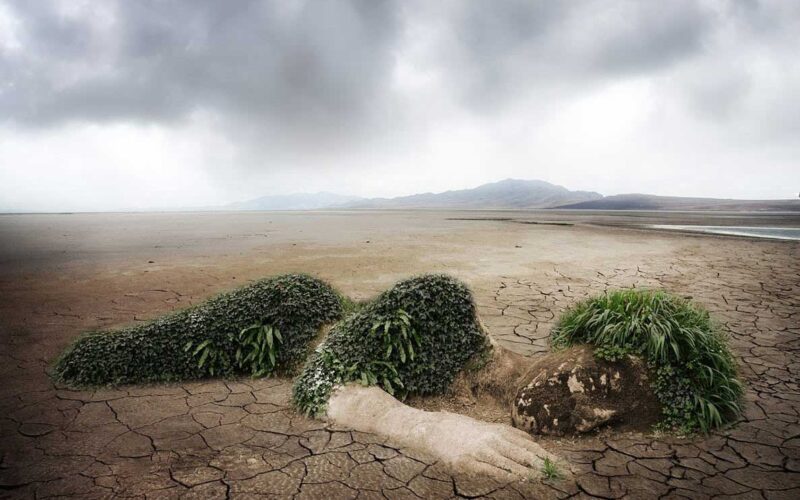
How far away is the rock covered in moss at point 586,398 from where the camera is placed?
413 cm

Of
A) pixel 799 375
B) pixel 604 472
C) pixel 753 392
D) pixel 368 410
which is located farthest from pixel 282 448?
pixel 799 375

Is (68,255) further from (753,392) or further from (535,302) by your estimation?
(753,392)

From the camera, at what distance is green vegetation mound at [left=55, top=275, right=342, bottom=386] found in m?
5.24

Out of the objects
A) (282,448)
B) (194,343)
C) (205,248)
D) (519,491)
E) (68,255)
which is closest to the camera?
(519,491)

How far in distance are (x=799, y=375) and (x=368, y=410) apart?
5.23 m

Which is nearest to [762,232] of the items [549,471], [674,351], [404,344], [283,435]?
[674,351]

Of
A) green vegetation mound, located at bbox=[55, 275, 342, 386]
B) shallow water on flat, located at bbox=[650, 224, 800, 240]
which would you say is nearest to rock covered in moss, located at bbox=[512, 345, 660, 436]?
green vegetation mound, located at bbox=[55, 275, 342, 386]

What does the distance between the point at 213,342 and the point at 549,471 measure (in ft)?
14.2

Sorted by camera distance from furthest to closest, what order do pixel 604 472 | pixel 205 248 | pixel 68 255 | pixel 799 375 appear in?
pixel 205 248, pixel 68 255, pixel 799 375, pixel 604 472

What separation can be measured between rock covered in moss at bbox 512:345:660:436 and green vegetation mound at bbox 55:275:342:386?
9.94ft

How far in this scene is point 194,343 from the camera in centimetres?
549

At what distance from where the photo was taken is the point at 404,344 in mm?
5012

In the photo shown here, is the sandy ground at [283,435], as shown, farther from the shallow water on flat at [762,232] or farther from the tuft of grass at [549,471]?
the shallow water on flat at [762,232]

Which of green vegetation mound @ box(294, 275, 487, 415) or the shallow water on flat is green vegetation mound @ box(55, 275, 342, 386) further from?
the shallow water on flat
